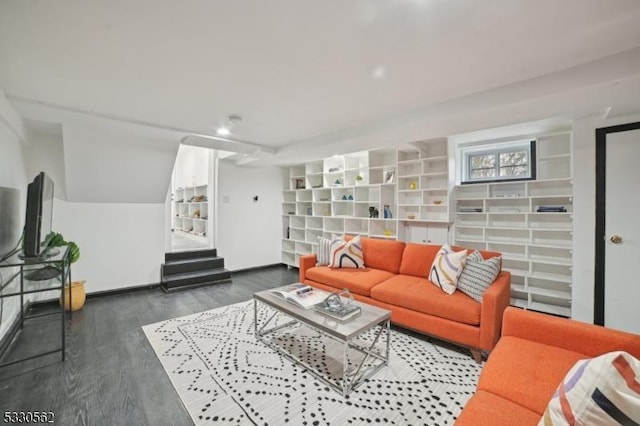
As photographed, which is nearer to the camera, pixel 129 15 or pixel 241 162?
pixel 129 15

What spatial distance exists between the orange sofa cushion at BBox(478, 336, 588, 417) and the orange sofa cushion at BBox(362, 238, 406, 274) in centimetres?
184

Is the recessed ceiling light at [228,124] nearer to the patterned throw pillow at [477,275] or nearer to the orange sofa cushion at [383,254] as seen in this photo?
the orange sofa cushion at [383,254]

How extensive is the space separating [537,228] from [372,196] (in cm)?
239

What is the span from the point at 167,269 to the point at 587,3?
215 inches

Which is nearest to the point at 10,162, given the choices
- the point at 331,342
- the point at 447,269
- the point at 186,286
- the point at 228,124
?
the point at 228,124

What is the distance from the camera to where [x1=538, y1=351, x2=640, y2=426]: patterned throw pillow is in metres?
0.82

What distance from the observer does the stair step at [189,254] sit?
4.93 metres

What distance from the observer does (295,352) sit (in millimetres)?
2539

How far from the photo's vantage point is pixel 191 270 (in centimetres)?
488

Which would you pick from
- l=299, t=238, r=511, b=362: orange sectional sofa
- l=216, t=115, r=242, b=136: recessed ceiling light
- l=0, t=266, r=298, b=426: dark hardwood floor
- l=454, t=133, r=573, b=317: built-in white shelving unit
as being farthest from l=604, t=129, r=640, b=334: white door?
l=0, t=266, r=298, b=426: dark hardwood floor

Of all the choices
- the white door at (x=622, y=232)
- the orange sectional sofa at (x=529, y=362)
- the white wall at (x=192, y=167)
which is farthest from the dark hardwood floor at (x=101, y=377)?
the white door at (x=622, y=232)

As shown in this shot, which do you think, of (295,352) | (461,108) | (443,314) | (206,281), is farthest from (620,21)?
(206,281)

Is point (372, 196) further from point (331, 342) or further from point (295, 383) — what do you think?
point (295, 383)

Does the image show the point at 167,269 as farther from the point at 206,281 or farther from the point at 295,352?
the point at 295,352
